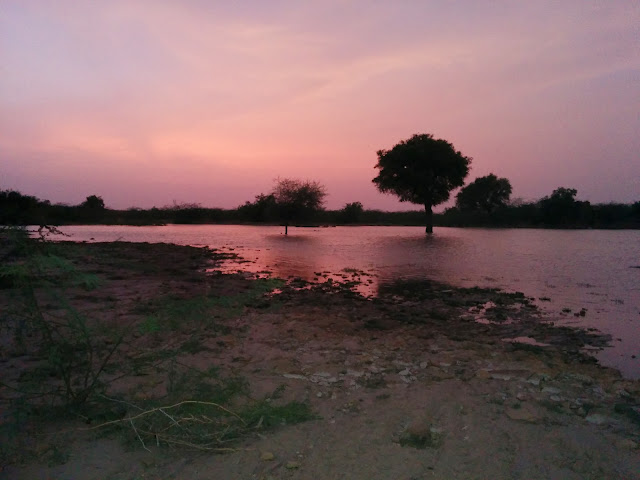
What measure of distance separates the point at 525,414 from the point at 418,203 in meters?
43.3

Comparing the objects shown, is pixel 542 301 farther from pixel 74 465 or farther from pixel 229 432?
pixel 74 465

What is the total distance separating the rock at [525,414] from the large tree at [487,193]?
77.5 meters

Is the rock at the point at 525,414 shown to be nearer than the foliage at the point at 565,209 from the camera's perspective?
Yes

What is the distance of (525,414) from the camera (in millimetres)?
4215

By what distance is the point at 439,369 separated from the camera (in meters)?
5.54

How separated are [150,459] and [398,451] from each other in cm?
187

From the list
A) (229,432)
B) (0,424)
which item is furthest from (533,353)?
(0,424)

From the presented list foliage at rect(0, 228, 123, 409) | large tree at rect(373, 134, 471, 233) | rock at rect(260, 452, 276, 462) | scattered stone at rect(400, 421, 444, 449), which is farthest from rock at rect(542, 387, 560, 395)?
large tree at rect(373, 134, 471, 233)

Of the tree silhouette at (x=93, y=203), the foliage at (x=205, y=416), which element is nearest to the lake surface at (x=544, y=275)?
the foliage at (x=205, y=416)

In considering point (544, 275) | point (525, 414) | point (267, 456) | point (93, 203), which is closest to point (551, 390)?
point (525, 414)

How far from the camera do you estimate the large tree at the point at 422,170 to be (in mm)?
44438

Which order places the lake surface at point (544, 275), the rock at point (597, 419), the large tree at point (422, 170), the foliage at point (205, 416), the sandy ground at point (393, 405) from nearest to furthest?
the sandy ground at point (393, 405)
the foliage at point (205, 416)
the rock at point (597, 419)
the lake surface at point (544, 275)
the large tree at point (422, 170)

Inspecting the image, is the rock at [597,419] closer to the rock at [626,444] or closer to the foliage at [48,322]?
the rock at [626,444]

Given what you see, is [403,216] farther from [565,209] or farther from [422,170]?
[422,170]
